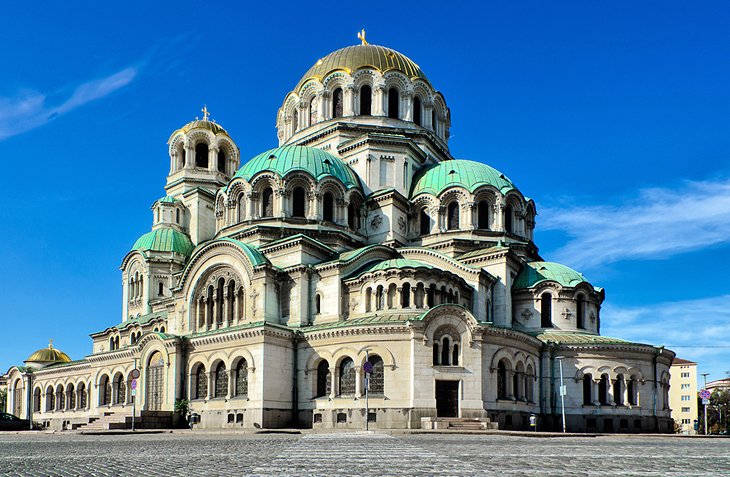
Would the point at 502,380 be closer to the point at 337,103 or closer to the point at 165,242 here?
the point at 337,103

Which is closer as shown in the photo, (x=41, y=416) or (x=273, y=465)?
(x=273, y=465)

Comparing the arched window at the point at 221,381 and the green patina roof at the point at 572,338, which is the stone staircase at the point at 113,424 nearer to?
the arched window at the point at 221,381

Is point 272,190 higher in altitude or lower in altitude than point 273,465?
higher

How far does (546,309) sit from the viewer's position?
48.6 meters

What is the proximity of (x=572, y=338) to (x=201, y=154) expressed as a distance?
111 feet

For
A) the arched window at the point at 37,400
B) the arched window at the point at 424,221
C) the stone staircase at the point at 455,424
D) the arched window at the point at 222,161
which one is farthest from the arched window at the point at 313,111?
the arched window at the point at 37,400

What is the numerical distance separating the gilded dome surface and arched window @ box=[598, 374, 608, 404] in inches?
991

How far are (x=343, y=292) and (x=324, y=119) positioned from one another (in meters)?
17.1

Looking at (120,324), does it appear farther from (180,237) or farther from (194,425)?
(194,425)

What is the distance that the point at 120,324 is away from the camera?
58.9 m

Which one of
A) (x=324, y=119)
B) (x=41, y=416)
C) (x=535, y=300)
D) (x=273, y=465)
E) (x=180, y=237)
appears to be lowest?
(x=41, y=416)

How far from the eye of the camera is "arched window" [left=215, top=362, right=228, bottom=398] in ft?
137

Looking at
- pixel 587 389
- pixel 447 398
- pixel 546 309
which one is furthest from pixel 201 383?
pixel 587 389

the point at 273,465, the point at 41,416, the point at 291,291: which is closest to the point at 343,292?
the point at 291,291
